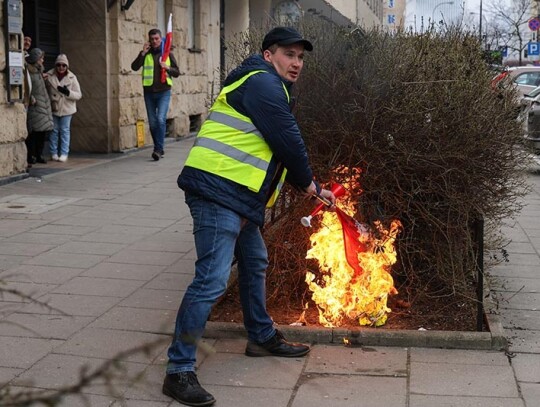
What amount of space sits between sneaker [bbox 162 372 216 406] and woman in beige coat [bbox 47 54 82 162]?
379 inches

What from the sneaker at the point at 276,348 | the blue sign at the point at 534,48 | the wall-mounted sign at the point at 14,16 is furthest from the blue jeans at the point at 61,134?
the blue sign at the point at 534,48

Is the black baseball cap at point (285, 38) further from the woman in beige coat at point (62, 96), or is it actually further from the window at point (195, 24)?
the window at point (195, 24)

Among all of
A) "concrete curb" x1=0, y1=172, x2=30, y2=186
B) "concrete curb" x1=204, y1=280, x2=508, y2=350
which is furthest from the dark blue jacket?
"concrete curb" x1=0, y1=172, x2=30, y2=186

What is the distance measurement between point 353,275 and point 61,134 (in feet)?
29.9

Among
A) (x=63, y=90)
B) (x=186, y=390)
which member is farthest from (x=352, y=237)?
(x=63, y=90)

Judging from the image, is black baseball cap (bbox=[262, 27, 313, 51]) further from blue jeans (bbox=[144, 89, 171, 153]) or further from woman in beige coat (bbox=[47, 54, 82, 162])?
blue jeans (bbox=[144, 89, 171, 153])

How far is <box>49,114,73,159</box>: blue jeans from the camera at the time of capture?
44.0ft

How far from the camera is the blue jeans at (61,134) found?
13.4 metres

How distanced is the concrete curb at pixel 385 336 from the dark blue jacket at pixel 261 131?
3.13 ft

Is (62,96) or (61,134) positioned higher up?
(62,96)

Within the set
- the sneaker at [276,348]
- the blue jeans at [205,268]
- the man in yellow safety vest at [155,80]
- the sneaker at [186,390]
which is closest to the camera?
the sneaker at [186,390]

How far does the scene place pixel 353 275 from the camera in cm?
530

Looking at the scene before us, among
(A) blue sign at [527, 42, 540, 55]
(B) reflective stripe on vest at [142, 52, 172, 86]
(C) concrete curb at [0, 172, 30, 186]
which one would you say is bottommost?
(C) concrete curb at [0, 172, 30, 186]

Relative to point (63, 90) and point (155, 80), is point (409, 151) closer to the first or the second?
Result: point (63, 90)
